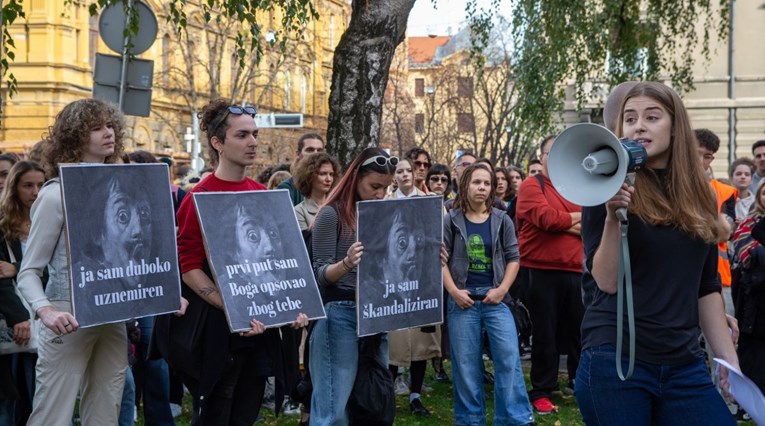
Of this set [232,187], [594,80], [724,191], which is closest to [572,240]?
[724,191]

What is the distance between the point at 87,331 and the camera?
5.46 metres

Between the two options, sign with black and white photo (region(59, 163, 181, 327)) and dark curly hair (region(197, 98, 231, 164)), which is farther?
dark curly hair (region(197, 98, 231, 164))

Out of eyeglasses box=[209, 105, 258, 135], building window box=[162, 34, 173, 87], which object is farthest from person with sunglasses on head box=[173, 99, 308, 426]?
building window box=[162, 34, 173, 87]

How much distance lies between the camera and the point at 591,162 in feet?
11.7

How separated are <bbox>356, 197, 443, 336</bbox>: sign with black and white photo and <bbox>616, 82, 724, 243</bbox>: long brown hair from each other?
2.39 metres

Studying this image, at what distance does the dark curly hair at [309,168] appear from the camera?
27.6 feet

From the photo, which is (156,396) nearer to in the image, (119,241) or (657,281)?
(119,241)

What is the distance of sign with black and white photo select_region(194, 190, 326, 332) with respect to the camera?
5367 mm

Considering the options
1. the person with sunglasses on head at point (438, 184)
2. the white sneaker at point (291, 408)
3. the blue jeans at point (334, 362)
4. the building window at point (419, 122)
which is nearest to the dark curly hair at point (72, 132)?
the blue jeans at point (334, 362)

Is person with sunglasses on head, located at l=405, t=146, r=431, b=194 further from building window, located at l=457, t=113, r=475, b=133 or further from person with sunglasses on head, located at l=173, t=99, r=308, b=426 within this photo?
building window, located at l=457, t=113, r=475, b=133

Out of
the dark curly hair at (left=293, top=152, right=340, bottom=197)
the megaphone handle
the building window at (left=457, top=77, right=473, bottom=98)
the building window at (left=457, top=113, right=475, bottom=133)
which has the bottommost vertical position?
the megaphone handle

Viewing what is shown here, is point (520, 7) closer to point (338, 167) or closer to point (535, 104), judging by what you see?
point (535, 104)

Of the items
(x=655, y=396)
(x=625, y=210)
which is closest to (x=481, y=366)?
(x=655, y=396)

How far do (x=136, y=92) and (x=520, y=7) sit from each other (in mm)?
8697
